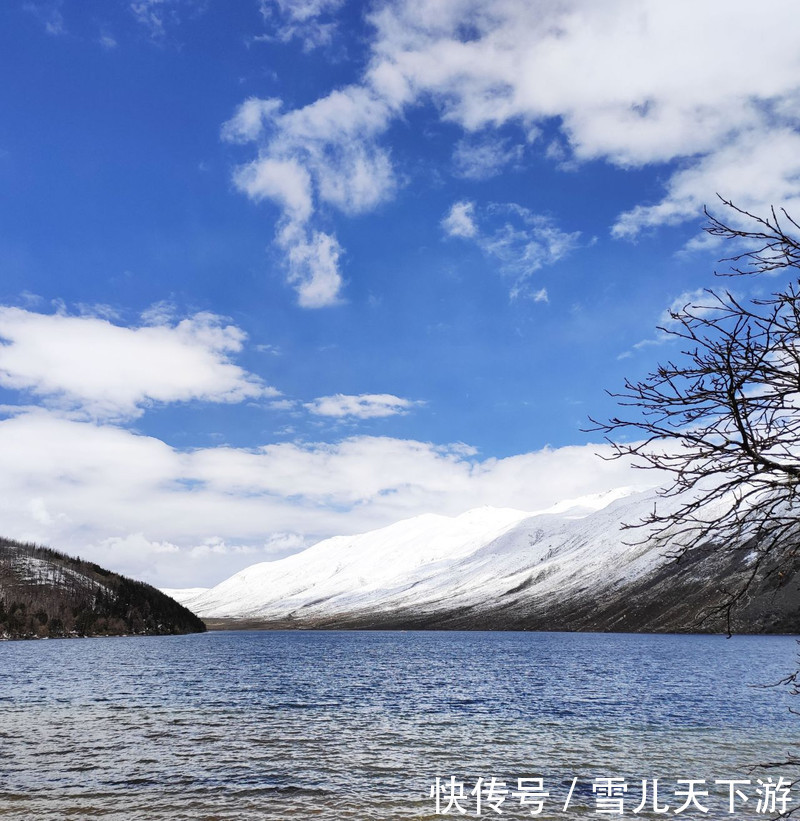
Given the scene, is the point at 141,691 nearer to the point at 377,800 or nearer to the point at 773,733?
the point at 377,800

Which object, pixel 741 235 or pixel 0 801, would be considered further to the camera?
pixel 0 801

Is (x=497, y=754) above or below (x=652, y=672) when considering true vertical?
above

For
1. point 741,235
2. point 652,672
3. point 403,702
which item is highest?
point 741,235

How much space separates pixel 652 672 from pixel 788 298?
282 ft

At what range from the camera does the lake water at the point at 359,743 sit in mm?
22594

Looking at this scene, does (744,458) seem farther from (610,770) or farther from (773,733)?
(773,733)

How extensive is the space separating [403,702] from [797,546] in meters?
47.0

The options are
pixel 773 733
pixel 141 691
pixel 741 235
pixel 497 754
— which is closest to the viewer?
pixel 741 235

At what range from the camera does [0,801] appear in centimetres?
2241

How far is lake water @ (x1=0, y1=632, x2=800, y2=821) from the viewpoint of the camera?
890 inches

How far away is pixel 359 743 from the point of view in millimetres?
32812

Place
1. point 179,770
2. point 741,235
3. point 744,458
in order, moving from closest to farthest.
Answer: point 744,458
point 741,235
point 179,770

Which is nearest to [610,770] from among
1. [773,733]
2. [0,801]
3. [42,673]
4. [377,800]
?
[377,800]

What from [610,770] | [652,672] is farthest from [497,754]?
[652,672]
